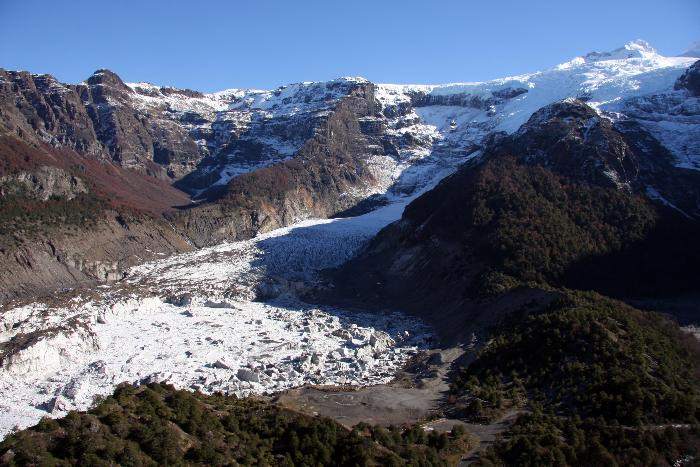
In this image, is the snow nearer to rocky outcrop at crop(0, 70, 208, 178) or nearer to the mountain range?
the mountain range

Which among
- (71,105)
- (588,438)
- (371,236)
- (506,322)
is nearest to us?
(588,438)

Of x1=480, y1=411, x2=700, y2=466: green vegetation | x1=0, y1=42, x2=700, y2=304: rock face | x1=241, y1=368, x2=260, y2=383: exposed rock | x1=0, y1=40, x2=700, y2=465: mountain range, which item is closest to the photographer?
x1=480, y1=411, x2=700, y2=466: green vegetation

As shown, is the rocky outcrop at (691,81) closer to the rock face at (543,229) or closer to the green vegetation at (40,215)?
the rock face at (543,229)

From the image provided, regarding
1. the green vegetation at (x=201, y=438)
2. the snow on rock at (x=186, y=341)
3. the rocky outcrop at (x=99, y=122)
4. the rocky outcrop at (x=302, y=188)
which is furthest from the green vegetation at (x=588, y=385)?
the rocky outcrop at (x=99, y=122)

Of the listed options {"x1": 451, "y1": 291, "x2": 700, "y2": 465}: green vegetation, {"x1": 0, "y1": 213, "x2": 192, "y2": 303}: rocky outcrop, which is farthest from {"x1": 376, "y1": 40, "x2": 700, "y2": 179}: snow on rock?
{"x1": 0, "y1": 213, "x2": 192, "y2": 303}: rocky outcrop

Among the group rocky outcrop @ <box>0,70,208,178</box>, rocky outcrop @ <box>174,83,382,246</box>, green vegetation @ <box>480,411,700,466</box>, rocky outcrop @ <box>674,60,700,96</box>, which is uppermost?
rocky outcrop @ <box>0,70,208,178</box>

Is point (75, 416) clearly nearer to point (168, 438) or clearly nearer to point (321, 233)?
point (168, 438)

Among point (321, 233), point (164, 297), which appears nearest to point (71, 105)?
point (321, 233)

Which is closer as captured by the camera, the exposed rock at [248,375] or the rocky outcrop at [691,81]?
the exposed rock at [248,375]
